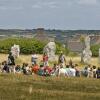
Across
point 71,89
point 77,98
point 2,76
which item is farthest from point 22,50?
point 77,98

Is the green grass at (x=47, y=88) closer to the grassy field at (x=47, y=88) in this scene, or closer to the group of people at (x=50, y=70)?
the grassy field at (x=47, y=88)

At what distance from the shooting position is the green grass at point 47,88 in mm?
28656

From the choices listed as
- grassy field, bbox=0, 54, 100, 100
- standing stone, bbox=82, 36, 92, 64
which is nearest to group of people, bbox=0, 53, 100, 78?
grassy field, bbox=0, 54, 100, 100

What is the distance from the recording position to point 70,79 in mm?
37844

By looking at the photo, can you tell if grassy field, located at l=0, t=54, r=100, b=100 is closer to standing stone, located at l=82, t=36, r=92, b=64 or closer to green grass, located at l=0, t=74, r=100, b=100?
green grass, located at l=0, t=74, r=100, b=100

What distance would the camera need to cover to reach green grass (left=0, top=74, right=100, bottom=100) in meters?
28.7

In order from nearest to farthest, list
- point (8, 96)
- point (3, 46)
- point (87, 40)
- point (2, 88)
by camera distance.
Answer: point (8, 96) < point (2, 88) < point (87, 40) < point (3, 46)

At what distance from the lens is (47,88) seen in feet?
108

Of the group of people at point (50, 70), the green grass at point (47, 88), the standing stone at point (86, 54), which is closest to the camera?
the green grass at point (47, 88)

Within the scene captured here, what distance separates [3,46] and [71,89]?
37687 millimetres

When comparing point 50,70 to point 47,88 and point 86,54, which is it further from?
point 86,54

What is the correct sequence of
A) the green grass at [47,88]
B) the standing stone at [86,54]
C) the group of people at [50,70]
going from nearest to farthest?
the green grass at [47,88], the group of people at [50,70], the standing stone at [86,54]

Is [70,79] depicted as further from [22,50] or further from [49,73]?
[22,50]

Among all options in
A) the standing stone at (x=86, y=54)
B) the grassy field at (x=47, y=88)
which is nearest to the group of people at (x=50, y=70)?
the grassy field at (x=47, y=88)
